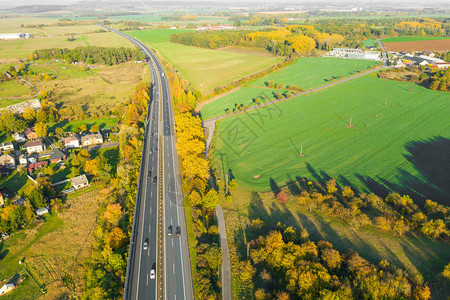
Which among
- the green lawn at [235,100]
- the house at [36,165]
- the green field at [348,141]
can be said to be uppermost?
the green lawn at [235,100]

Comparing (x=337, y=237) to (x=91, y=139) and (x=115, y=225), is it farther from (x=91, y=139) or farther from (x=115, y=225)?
(x=91, y=139)

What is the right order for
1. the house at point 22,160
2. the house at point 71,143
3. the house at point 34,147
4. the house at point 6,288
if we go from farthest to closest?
the house at point 71,143
the house at point 34,147
the house at point 22,160
the house at point 6,288

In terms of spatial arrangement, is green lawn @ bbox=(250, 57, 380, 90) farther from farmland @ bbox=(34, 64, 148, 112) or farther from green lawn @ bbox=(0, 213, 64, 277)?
green lawn @ bbox=(0, 213, 64, 277)

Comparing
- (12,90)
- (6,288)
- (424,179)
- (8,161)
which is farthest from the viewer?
(12,90)

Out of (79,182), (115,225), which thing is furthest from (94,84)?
(115,225)

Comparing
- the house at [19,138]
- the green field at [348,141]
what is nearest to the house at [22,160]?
the house at [19,138]

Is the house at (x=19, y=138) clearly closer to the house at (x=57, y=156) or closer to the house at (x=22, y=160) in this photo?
the house at (x=22, y=160)
